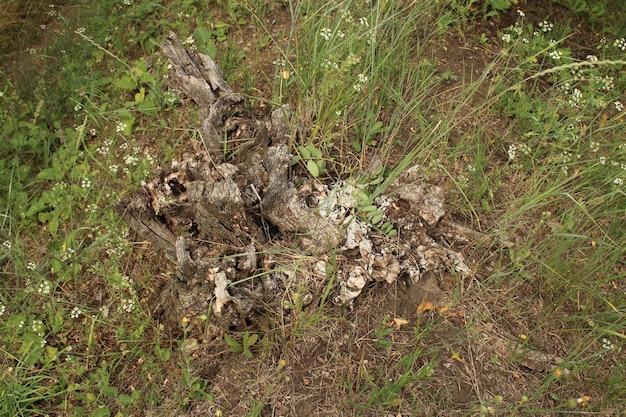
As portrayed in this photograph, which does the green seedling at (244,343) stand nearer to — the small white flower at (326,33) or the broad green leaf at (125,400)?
the broad green leaf at (125,400)

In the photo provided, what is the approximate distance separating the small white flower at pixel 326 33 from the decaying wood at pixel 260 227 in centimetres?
45

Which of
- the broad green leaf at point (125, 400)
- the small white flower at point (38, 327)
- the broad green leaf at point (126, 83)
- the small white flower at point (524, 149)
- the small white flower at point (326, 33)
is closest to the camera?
the broad green leaf at point (125, 400)

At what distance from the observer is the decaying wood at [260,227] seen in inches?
97.4

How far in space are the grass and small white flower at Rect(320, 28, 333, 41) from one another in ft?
0.06

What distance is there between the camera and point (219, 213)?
8.18ft

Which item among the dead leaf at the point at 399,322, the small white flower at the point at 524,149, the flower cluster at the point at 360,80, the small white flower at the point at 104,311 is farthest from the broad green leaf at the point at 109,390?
the small white flower at the point at 524,149

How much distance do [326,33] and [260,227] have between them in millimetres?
1240

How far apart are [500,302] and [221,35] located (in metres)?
2.75

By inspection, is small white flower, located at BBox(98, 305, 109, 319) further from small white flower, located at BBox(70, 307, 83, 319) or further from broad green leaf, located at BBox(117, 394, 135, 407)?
broad green leaf, located at BBox(117, 394, 135, 407)

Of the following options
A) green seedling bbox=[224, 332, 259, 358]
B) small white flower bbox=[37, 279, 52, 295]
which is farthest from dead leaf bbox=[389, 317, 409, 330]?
small white flower bbox=[37, 279, 52, 295]

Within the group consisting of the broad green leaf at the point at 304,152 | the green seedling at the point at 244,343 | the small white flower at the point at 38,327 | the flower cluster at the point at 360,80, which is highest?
the flower cluster at the point at 360,80

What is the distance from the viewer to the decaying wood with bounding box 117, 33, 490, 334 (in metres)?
2.47

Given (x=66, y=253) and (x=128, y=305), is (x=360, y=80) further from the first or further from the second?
(x=66, y=253)

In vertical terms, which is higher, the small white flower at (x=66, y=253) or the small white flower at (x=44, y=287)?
the small white flower at (x=66, y=253)
